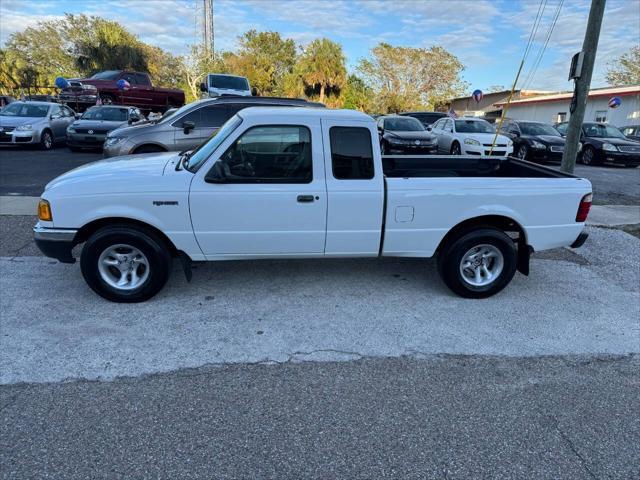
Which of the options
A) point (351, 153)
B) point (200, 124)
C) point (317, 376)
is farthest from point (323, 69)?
point (317, 376)

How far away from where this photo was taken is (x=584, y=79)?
24.4 ft

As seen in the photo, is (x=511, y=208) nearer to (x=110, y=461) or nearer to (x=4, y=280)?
(x=110, y=461)

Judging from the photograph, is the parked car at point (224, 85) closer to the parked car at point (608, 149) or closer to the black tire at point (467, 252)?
the parked car at point (608, 149)

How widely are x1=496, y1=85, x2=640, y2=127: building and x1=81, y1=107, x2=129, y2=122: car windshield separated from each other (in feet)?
74.0

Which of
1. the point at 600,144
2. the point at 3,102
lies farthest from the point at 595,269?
the point at 3,102

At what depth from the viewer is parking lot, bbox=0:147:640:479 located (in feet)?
8.14

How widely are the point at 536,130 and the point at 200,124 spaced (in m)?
13.4

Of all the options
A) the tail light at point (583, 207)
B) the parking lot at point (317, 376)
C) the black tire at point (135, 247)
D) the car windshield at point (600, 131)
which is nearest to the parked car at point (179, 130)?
the parking lot at point (317, 376)

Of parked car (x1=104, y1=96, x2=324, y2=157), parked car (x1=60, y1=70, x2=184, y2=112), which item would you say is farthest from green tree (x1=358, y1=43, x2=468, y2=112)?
parked car (x1=104, y1=96, x2=324, y2=157)

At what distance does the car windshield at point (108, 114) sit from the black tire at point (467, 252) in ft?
44.7

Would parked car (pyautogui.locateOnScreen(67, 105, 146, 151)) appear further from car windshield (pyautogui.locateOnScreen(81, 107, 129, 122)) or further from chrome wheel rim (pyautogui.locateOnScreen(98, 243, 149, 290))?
chrome wheel rim (pyautogui.locateOnScreen(98, 243, 149, 290))

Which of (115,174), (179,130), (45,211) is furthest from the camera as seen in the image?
(179,130)

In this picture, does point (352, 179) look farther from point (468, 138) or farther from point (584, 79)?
point (468, 138)

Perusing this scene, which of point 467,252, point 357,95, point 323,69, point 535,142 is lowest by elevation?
point 467,252
